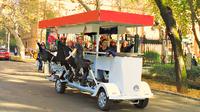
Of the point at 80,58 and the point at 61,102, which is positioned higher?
the point at 80,58

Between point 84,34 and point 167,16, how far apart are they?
435 cm

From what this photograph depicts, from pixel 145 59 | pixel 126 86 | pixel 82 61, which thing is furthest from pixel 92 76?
pixel 145 59

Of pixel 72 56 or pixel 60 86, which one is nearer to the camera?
pixel 72 56

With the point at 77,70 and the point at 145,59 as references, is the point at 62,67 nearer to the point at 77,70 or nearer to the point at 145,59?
the point at 77,70

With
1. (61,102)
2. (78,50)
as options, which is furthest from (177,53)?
(61,102)

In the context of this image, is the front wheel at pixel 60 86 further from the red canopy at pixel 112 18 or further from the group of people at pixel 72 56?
the red canopy at pixel 112 18

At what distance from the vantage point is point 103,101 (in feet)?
39.8

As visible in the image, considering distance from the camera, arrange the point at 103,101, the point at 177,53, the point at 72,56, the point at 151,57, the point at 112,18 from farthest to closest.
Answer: the point at 151,57, the point at 177,53, the point at 72,56, the point at 112,18, the point at 103,101

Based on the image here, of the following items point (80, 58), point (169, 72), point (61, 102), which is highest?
point (80, 58)

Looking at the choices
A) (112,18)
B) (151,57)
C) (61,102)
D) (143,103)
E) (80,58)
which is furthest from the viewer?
(151,57)

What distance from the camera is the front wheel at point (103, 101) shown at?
1192 centimetres

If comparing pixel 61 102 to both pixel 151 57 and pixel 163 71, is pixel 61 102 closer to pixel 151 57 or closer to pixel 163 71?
pixel 163 71

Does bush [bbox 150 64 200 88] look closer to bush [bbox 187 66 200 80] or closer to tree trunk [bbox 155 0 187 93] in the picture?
bush [bbox 187 66 200 80]

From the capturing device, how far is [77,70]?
1400cm
